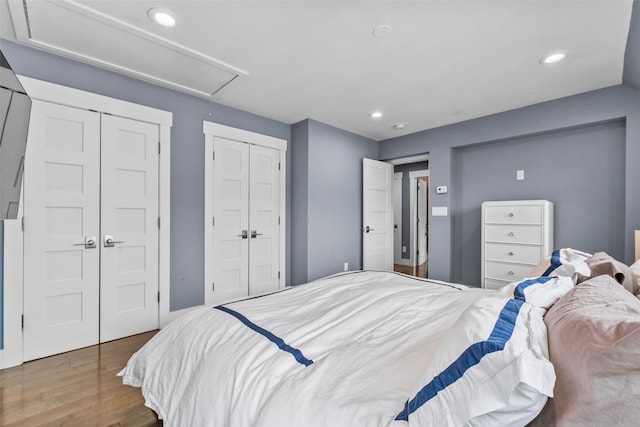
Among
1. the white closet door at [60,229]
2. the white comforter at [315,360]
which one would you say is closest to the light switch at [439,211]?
the white comforter at [315,360]

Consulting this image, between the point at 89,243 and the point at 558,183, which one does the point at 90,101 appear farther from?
the point at 558,183

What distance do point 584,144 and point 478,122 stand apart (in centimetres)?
116

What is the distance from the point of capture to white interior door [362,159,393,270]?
15.0ft

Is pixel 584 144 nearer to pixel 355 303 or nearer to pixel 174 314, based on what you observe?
pixel 355 303

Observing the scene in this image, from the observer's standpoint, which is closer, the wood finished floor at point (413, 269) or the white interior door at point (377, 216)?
the white interior door at point (377, 216)

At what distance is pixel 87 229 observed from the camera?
8.25ft

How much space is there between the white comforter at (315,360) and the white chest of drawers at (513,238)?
6.65 ft

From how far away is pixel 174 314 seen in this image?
299cm

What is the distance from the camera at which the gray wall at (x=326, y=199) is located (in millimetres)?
3918

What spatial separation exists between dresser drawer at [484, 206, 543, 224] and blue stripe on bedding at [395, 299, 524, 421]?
310 centimetres

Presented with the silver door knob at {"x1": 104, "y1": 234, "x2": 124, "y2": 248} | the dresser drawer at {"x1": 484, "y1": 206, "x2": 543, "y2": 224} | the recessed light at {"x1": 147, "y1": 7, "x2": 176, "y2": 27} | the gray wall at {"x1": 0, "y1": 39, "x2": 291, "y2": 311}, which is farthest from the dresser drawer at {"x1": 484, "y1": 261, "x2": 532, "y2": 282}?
the silver door knob at {"x1": 104, "y1": 234, "x2": 124, "y2": 248}

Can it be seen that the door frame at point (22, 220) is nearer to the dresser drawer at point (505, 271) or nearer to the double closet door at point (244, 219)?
the double closet door at point (244, 219)

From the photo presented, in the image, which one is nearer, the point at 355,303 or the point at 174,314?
the point at 355,303

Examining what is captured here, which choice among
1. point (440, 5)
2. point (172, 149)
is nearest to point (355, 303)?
point (440, 5)
